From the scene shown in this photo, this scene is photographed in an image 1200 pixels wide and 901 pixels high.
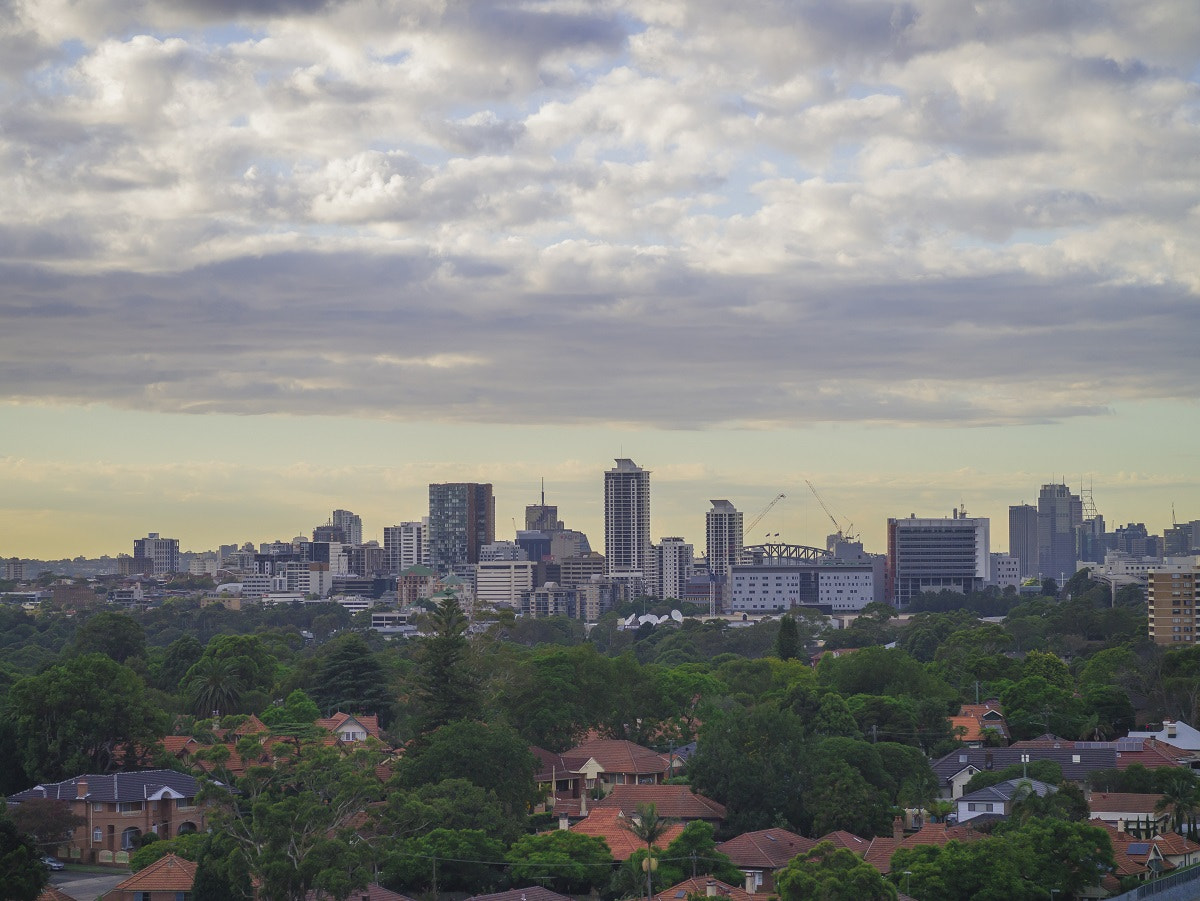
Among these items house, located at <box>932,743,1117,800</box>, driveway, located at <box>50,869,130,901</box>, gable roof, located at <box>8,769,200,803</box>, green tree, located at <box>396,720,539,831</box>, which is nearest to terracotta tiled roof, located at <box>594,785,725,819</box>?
green tree, located at <box>396,720,539,831</box>

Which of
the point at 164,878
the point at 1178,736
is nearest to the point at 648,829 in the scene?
the point at 164,878

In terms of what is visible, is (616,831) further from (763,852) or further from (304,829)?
(304,829)

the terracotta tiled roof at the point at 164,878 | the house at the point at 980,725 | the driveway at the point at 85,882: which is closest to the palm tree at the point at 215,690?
the driveway at the point at 85,882

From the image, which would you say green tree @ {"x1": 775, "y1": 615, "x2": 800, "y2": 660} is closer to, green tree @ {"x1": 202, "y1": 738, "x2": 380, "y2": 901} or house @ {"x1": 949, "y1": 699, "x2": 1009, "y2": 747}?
house @ {"x1": 949, "y1": 699, "x2": 1009, "y2": 747}

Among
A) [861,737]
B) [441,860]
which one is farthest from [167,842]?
[861,737]

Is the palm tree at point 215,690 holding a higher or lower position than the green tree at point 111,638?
lower

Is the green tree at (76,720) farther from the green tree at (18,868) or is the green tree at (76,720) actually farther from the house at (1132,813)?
the house at (1132,813)
